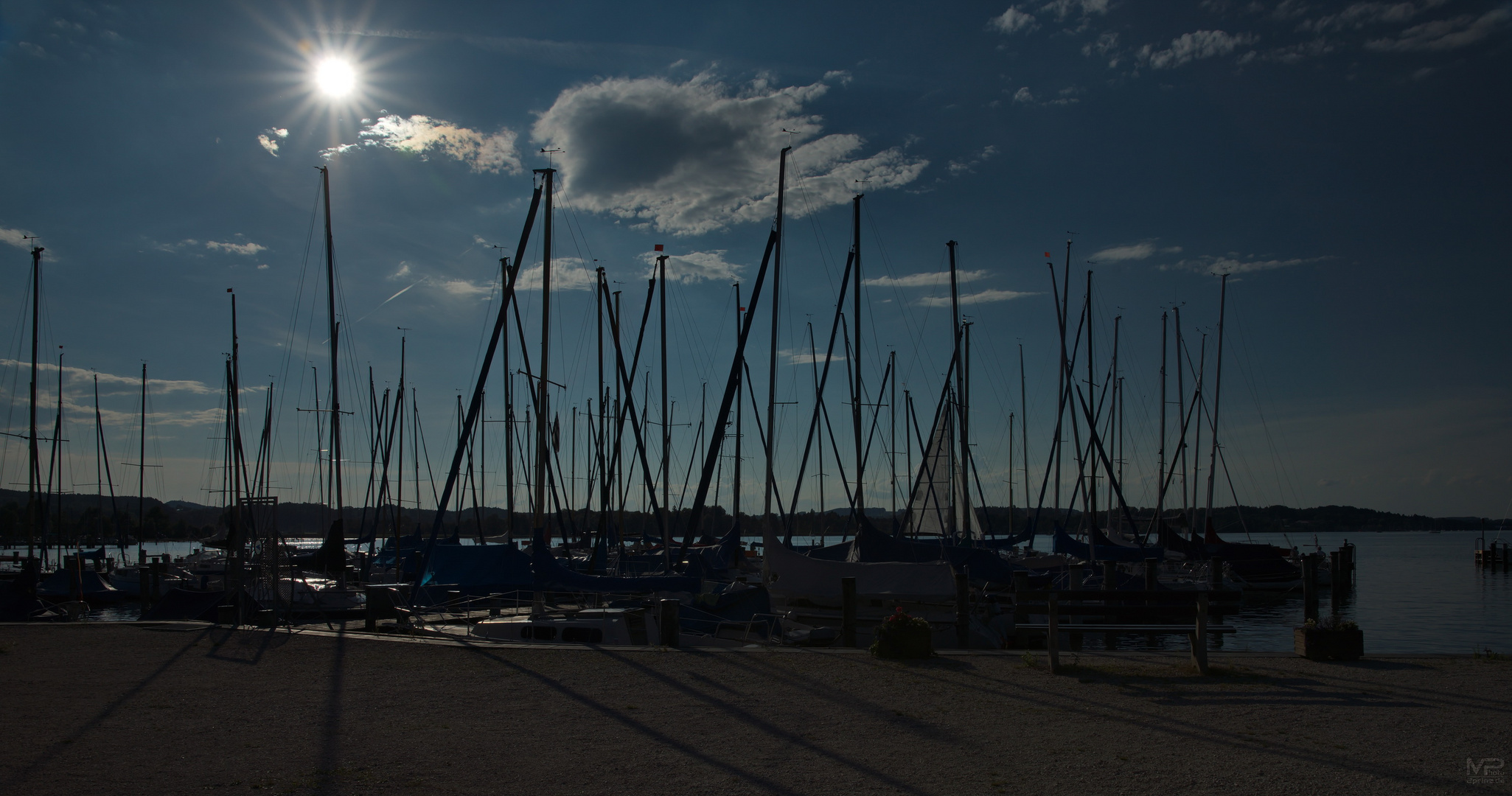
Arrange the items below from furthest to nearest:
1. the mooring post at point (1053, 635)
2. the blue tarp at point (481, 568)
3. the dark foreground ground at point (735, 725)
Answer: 1. the blue tarp at point (481, 568)
2. the mooring post at point (1053, 635)
3. the dark foreground ground at point (735, 725)

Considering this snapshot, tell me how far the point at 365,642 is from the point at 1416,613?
45.1 metres

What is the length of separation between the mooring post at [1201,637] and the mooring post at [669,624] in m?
8.46

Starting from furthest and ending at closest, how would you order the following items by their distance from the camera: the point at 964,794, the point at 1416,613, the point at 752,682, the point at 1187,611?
the point at 1416,613, the point at 1187,611, the point at 752,682, the point at 964,794

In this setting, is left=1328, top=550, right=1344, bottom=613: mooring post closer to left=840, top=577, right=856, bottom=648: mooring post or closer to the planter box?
the planter box

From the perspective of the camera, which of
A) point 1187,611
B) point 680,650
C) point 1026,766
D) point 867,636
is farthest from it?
point 867,636

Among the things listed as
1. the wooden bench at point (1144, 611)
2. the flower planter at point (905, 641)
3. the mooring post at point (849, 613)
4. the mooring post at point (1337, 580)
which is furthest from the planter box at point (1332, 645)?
the mooring post at point (1337, 580)

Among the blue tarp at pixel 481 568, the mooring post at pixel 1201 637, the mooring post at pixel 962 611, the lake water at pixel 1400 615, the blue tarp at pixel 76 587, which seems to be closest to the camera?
the mooring post at pixel 1201 637

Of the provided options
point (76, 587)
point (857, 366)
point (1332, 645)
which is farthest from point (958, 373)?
point (76, 587)

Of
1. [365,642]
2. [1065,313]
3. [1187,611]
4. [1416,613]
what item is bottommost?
[1416,613]

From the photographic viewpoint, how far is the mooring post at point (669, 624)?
15.9 metres

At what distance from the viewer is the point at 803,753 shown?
8.24 meters

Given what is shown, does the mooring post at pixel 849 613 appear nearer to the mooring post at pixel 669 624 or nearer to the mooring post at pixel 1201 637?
the mooring post at pixel 669 624

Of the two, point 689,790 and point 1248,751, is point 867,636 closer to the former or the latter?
point 1248,751

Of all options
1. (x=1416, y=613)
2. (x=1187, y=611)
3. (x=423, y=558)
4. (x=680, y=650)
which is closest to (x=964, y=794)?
(x=1187, y=611)
